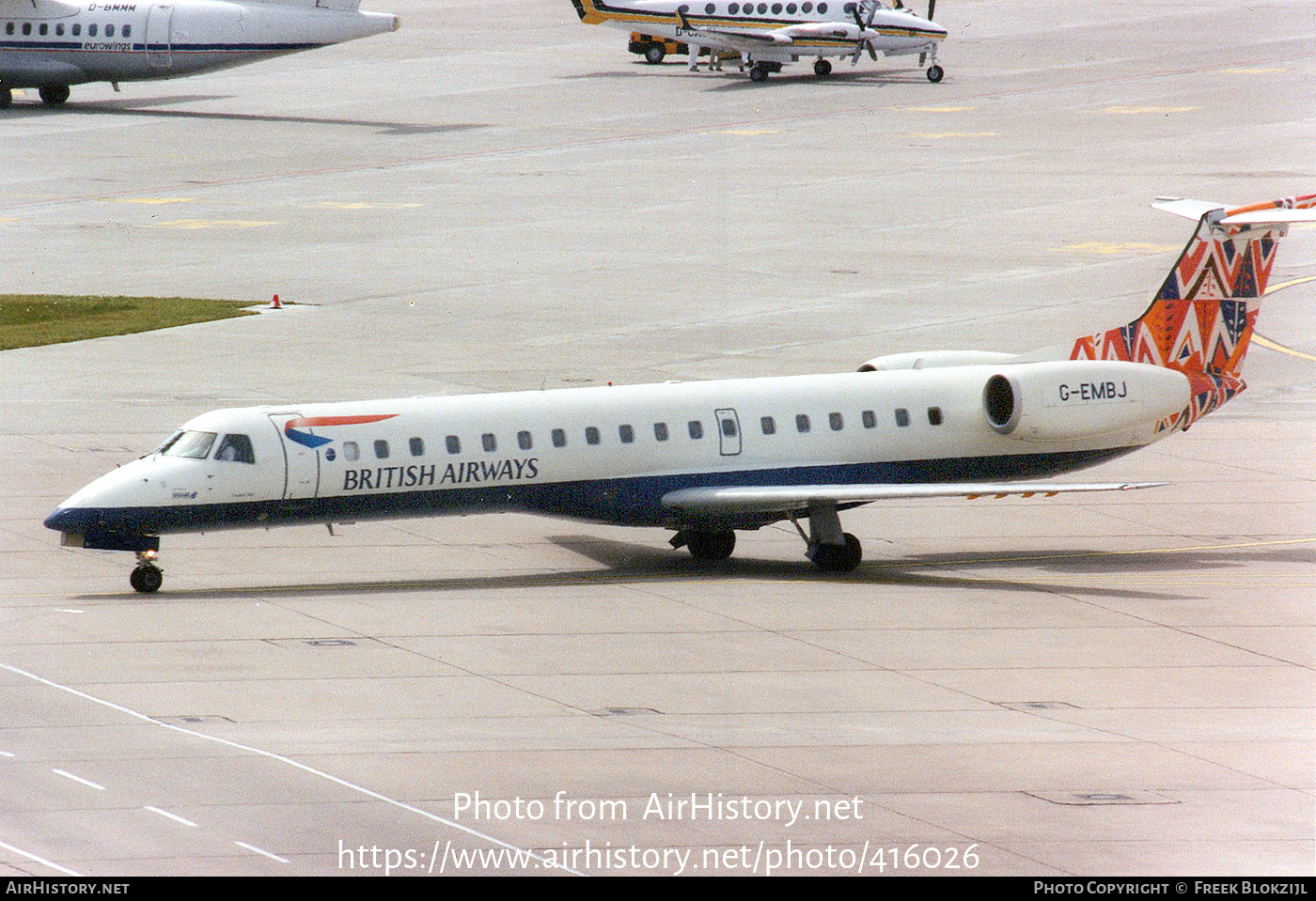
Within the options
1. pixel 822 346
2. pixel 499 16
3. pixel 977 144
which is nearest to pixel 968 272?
pixel 822 346

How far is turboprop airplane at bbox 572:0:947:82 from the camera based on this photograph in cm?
9175

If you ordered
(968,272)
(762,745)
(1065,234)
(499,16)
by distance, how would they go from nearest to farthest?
(762,745)
(968,272)
(1065,234)
(499,16)

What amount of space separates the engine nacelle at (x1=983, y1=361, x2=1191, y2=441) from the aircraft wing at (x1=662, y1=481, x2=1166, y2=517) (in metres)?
1.55

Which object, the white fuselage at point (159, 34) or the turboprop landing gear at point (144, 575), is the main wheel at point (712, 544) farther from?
the white fuselage at point (159, 34)

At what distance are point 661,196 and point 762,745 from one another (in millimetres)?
47561

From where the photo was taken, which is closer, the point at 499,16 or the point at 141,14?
the point at 141,14

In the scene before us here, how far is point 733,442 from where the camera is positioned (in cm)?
3175

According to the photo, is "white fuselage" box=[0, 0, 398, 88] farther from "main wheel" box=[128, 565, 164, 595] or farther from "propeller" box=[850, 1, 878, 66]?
"main wheel" box=[128, 565, 164, 595]

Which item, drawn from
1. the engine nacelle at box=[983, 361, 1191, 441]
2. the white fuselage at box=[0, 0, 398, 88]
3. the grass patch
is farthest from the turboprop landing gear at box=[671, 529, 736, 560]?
the white fuselage at box=[0, 0, 398, 88]

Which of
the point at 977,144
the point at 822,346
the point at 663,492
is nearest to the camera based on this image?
the point at 663,492

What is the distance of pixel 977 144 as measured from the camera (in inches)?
3056

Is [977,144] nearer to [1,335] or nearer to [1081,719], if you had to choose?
[1,335]

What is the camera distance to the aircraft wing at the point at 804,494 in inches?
1211

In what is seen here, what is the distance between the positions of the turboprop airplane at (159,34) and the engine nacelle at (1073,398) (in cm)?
5602
